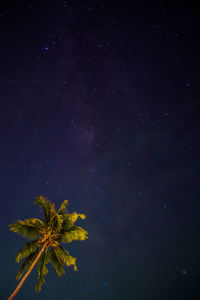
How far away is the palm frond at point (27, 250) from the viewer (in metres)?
10.2

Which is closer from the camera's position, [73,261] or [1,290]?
[73,261]

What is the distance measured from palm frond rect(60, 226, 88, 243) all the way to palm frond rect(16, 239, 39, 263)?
174cm

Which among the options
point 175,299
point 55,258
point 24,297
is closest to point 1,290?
point 24,297

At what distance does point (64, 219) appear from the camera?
11.5 m

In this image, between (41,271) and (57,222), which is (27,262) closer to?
(41,271)

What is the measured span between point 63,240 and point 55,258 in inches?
52.9

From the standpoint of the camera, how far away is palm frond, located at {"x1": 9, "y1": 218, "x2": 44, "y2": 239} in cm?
1038

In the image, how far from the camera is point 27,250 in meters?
10.5

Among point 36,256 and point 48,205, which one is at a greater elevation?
point 48,205

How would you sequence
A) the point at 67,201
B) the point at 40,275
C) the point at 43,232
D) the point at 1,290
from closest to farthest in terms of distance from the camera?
the point at 40,275, the point at 43,232, the point at 67,201, the point at 1,290

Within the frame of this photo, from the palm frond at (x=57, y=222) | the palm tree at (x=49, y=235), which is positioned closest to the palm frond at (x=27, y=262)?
the palm tree at (x=49, y=235)

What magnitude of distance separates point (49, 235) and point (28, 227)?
4.82 ft

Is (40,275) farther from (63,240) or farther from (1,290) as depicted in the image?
(1,290)

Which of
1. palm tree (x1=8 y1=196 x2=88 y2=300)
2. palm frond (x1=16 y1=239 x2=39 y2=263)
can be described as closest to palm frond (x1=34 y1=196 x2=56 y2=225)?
palm tree (x1=8 y1=196 x2=88 y2=300)
